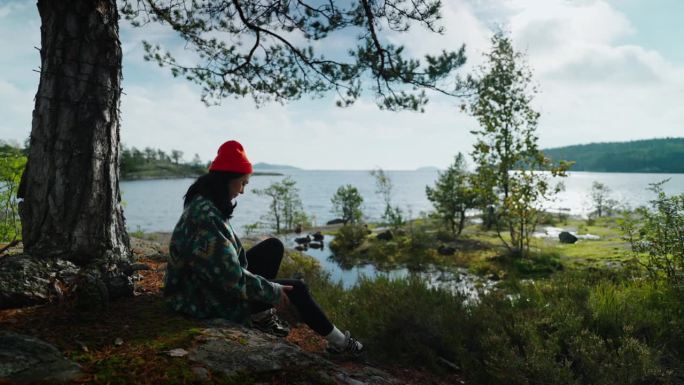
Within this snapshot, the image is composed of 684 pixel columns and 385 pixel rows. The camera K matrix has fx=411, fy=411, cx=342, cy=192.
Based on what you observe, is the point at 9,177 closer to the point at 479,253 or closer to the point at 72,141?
the point at 72,141

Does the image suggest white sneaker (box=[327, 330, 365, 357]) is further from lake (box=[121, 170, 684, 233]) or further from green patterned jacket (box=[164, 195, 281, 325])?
lake (box=[121, 170, 684, 233])

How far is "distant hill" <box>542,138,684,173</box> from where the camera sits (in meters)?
120

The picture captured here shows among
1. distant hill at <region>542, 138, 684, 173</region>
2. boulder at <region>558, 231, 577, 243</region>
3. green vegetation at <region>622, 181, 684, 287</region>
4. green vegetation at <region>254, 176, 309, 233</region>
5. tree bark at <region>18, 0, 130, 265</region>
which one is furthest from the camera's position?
distant hill at <region>542, 138, 684, 173</region>

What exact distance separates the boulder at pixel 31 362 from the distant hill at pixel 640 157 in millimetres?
135943

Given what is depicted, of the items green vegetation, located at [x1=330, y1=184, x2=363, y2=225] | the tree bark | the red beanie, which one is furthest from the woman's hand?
green vegetation, located at [x1=330, y1=184, x2=363, y2=225]

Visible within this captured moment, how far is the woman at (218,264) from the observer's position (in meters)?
2.82

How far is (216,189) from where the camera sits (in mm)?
3004

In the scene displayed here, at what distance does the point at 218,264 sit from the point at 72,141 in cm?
223

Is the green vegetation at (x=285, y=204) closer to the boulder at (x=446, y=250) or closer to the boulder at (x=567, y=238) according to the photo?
the boulder at (x=446, y=250)

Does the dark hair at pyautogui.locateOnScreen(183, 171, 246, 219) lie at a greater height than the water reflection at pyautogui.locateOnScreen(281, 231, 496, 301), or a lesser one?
greater

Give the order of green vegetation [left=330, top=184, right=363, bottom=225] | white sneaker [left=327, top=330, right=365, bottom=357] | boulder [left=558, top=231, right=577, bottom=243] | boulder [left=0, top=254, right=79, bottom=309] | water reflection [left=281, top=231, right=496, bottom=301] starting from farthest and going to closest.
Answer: green vegetation [left=330, top=184, right=363, bottom=225]
boulder [left=558, top=231, right=577, bottom=243]
water reflection [left=281, top=231, right=496, bottom=301]
white sneaker [left=327, top=330, right=365, bottom=357]
boulder [left=0, top=254, right=79, bottom=309]

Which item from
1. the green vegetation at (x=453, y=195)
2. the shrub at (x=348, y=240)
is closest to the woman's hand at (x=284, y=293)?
the shrub at (x=348, y=240)

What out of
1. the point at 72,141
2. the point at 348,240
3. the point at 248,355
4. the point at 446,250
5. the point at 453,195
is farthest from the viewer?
the point at 453,195

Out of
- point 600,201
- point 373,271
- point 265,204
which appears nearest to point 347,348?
point 373,271
